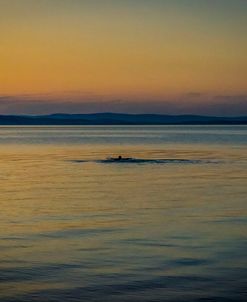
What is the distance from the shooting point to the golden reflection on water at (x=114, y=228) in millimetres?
13961

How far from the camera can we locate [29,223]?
19672 millimetres

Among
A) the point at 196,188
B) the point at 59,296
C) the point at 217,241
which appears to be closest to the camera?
the point at 59,296

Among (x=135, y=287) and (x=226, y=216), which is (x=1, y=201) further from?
(x=135, y=287)

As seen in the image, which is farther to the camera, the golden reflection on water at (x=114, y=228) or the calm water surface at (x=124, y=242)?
the golden reflection on water at (x=114, y=228)

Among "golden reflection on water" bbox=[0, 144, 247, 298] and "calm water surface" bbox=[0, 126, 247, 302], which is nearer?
"calm water surface" bbox=[0, 126, 247, 302]

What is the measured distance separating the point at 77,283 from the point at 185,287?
2.16 metres

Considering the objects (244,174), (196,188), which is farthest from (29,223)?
(244,174)

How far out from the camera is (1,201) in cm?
2525

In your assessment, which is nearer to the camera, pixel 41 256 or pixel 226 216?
pixel 41 256

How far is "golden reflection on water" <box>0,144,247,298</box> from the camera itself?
13961 mm

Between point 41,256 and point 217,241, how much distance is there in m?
4.72

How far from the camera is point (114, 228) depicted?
18.9 m

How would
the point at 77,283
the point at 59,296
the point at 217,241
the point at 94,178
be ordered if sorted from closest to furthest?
the point at 59,296 → the point at 77,283 → the point at 217,241 → the point at 94,178

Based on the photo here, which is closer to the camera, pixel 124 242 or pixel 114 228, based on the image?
pixel 124 242
